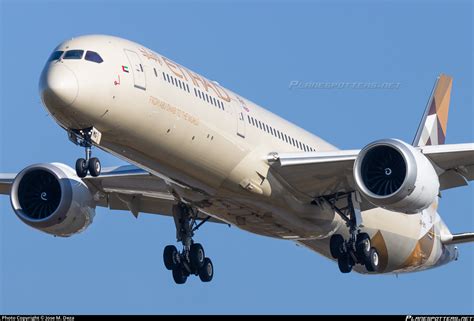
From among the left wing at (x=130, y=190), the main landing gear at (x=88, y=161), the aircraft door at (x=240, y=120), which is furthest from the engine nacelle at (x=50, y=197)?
the main landing gear at (x=88, y=161)

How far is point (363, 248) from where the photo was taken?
139ft

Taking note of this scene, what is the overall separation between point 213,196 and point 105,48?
5826 mm

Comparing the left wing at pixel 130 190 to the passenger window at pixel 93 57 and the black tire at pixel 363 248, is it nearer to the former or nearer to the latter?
the black tire at pixel 363 248

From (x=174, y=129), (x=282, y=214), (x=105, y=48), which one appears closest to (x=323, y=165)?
(x=282, y=214)

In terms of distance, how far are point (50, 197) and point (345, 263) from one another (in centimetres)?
1035

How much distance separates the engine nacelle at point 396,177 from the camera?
3878cm

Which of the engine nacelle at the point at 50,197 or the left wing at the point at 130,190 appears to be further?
the engine nacelle at the point at 50,197

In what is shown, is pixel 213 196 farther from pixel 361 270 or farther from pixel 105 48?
pixel 361 270

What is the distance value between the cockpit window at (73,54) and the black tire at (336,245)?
11862mm

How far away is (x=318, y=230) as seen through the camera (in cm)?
4297

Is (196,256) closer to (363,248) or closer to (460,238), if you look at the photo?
(363,248)

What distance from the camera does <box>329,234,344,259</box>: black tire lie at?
4322 cm

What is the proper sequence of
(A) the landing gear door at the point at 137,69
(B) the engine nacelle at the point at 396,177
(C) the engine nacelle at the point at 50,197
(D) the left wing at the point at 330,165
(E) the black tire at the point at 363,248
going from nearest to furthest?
(A) the landing gear door at the point at 137,69, (B) the engine nacelle at the point at 396,177, (D) the left wing at the point at 330,165, (E) the black tire at the point at 363,248, (C) the engine nacelle at the point at 50,197

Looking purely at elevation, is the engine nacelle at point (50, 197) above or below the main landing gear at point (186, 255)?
above
